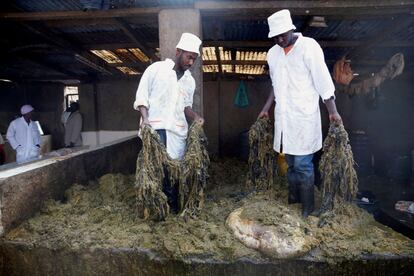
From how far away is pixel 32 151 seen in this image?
679cm

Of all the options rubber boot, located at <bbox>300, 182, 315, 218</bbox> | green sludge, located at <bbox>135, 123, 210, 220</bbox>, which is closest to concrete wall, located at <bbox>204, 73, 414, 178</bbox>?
green sludge, located at <bbox>135, 123, 210, 220</bbox>

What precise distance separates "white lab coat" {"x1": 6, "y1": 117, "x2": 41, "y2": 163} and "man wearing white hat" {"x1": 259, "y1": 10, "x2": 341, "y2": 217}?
18.2 ft

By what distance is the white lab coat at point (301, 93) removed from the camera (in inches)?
130

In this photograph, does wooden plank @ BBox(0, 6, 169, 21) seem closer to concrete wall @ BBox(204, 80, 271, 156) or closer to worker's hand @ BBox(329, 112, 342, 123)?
worker's hand @ BBox(329, 112, 342, 123)

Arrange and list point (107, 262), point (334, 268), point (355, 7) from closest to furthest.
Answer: point (334, 268), point (107, 262), point (355, 7)

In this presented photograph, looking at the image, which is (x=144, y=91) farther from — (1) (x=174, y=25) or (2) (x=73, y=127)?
(2) (x=73, y=127)

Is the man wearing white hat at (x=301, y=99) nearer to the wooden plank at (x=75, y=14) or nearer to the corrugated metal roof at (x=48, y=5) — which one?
the wooden plank at (x=75, y=14)

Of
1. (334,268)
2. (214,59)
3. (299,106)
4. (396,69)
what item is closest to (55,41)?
(214,59)

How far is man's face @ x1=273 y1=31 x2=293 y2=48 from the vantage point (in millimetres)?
3268

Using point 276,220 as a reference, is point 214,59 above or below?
above

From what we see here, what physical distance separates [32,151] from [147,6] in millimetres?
4483

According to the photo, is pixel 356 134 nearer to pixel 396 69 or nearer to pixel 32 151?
pixel 396 69

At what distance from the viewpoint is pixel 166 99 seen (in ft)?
11.7

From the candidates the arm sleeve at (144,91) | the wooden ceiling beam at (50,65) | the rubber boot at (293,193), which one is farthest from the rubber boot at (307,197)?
the wooden ceiling beam at (50,65)
